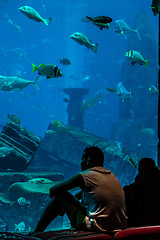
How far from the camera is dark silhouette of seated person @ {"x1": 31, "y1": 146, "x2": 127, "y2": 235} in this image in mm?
2117

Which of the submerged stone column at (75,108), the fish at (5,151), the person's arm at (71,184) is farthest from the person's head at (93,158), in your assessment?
the submerged stone column at (75,108)

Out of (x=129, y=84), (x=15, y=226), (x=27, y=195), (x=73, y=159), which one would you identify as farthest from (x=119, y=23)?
(x=129, y=84)

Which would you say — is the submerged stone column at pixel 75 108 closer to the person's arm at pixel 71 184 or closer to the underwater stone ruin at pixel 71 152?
the underwater stone ruin at pixel 71 152

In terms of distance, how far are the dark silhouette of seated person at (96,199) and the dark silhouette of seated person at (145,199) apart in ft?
1.03

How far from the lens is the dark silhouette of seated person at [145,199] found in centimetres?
242

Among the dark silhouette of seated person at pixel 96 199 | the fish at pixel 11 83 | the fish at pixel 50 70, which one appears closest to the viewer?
the dark silhouette of seated person at pixel 96 199

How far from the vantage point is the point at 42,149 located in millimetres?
12836

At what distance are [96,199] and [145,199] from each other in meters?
0.65

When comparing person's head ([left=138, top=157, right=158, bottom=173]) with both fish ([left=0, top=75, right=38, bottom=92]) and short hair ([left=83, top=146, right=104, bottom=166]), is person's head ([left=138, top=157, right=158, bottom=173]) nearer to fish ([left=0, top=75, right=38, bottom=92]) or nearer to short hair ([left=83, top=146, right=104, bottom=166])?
short hair ([left=83, top=146, right=104, bottom=166])

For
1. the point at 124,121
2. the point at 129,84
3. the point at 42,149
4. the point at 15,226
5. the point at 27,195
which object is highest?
the point at 129,84

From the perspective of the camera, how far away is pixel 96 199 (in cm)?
213

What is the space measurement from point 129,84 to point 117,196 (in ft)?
78.5

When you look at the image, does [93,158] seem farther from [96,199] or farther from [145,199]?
[145,199]

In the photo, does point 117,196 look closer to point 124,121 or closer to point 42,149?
point 42,149
